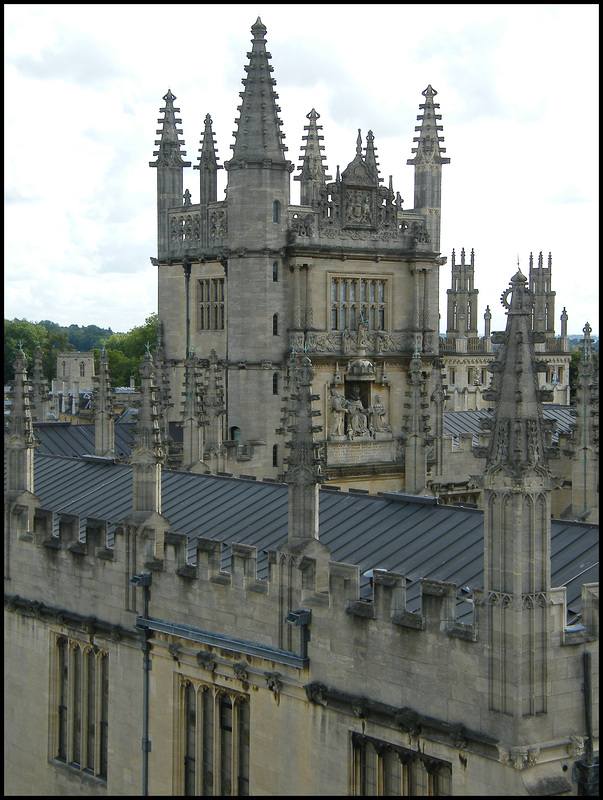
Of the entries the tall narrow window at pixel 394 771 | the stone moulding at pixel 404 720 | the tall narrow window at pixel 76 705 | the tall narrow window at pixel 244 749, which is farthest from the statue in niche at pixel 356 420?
the tall narrow window at pixel 394 771

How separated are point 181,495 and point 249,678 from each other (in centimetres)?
637

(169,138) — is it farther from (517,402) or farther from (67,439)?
(517,402)

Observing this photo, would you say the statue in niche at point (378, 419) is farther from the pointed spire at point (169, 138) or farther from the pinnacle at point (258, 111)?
the pointed spire at point (169, 138)

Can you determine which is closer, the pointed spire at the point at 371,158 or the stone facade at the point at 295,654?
the stone facade at the point at 295,654

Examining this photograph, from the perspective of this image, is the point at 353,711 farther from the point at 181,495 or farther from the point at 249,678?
the point at 181,495

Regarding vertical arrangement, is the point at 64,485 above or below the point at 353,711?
above

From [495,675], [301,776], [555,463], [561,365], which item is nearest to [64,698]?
[301,776]

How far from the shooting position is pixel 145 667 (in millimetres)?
19219

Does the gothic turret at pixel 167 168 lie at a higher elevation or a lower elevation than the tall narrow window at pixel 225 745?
higher

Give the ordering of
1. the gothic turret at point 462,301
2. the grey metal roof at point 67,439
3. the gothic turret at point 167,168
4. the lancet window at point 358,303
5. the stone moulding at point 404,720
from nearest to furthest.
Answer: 1. the stone moulding at point 404,720
2. the grey metal roof at point 67,439
3. the lancet window at point 358,303
4. the gothic turret at point 167,168
5. the gothic turret at point 462,301

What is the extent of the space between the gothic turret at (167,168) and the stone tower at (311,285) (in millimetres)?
155

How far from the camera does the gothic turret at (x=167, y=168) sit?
156 ft

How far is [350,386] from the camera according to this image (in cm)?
4406

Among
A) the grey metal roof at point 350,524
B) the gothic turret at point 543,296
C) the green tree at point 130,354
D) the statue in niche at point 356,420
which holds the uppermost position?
the gothic turret at point 543,296
